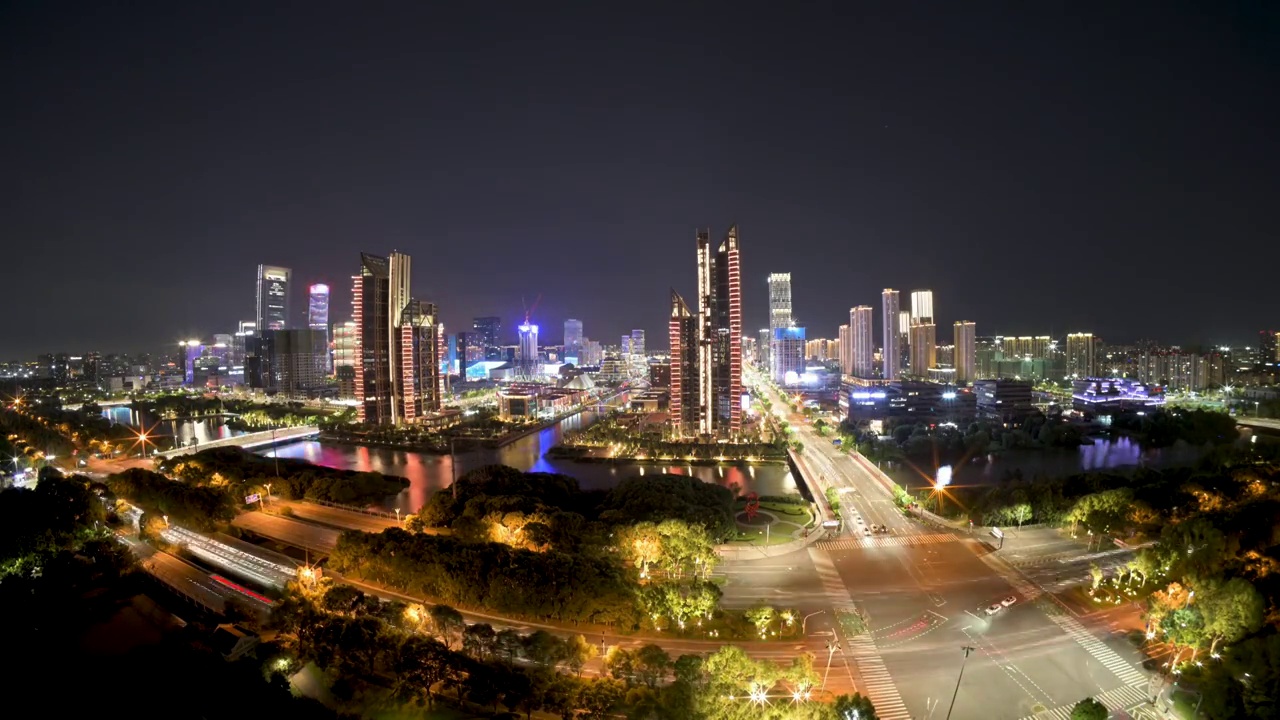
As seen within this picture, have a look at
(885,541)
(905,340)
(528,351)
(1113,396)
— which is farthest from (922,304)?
(885,541)

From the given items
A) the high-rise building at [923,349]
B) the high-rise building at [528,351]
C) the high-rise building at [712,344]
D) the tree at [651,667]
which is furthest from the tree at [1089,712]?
the high-rise building at [528,351]

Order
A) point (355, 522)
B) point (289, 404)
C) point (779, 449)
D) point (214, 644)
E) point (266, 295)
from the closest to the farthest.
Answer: point (214, 644) → point (355, 522) → point (779, 449) → point (289, 404) → point (266, 295)

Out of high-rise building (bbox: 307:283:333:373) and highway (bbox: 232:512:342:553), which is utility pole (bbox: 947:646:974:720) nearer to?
highway (bbox: 232:512:342:553)

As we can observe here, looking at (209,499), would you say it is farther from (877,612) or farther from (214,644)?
(877,612)

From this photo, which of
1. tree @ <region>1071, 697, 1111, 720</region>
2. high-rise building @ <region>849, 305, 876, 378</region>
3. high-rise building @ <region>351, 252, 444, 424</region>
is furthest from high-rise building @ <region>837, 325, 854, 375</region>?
tree @ <region>1071, 697, 1111, 720</region>

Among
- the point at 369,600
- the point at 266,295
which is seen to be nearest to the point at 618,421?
the point at 369,600

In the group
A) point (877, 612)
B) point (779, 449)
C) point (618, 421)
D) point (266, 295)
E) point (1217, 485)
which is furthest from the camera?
point (266, 295)
